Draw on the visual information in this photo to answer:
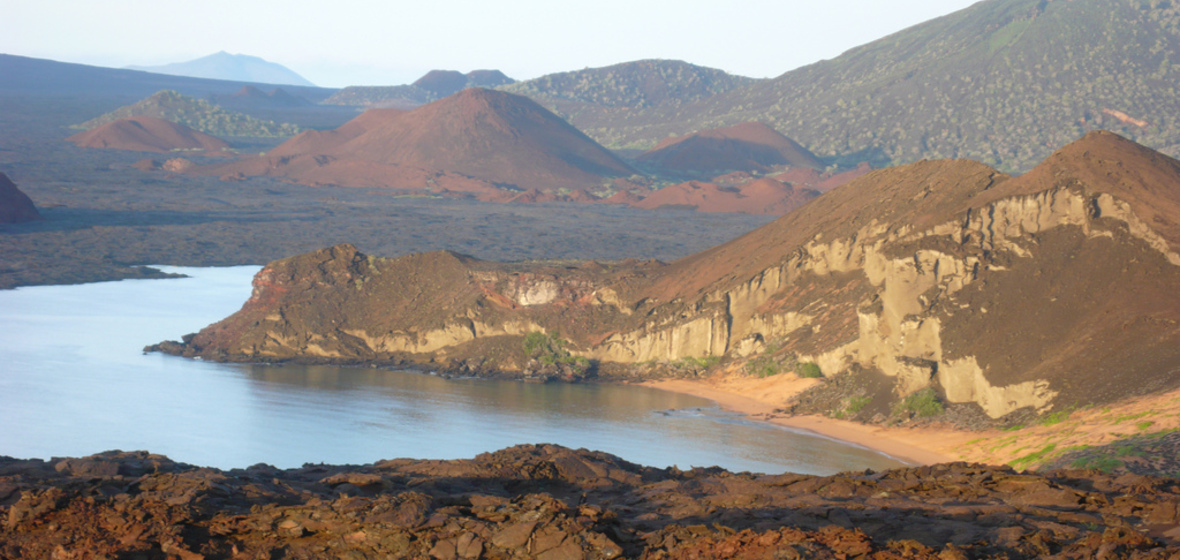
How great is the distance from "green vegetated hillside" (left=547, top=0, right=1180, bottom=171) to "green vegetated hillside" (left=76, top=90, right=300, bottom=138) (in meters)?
42.6

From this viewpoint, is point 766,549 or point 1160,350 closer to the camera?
point 766,549

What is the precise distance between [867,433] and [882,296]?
3652mm

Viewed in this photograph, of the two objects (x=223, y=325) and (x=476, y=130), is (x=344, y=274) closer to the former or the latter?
(x=223, y=325)

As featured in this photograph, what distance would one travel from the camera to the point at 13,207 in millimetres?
55875

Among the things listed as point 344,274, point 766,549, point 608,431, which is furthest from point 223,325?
point 766,549

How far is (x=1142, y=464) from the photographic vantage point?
1374cm

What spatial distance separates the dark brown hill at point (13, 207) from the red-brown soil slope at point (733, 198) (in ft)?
135

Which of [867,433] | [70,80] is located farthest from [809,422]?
[70,80]

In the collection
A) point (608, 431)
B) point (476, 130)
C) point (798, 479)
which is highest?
point (476, 130)

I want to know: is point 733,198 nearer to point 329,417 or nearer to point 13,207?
point 13,207

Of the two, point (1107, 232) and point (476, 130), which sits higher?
point (476, 130)

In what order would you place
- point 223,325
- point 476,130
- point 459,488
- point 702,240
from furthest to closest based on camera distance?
point 476,130
point 702,240
point 223,325
point 459,488

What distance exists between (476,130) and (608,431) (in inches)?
3049

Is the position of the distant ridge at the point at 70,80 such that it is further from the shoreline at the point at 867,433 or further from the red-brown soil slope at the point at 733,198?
the shoreline at the point at 867,433
